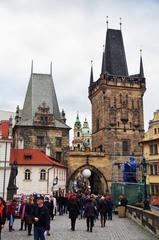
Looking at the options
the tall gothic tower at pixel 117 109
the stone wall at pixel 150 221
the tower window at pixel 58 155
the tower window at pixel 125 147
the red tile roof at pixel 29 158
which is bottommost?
the stone wall at pixel 150 221

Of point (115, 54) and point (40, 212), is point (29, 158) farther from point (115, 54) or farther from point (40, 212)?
point (40, 212)

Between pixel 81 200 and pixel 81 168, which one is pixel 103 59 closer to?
pixel 81 168

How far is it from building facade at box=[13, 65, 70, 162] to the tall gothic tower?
255 inches

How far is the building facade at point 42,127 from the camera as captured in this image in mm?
49656

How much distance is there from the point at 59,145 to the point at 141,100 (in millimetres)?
16273

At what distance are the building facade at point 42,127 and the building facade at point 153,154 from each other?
13.8 meters

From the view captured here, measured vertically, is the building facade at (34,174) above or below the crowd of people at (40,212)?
above

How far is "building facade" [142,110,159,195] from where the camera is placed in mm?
39647

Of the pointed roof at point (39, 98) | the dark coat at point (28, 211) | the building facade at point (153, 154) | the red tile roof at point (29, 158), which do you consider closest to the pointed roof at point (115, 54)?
the pointed roof at point (39, 98)

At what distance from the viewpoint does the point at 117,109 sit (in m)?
54.8

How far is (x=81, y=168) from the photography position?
5175cm

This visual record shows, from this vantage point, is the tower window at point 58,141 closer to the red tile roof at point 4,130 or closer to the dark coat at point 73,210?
the red tile roof at point 4,130

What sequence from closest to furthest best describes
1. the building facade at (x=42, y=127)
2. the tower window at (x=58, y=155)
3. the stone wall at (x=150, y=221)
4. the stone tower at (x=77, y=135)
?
the stone wall at (x=150, y=221) < the building facade at (x=42, y=127) < the tower window at (x=58, y=155) < the stone tower at (x=77, y=135)

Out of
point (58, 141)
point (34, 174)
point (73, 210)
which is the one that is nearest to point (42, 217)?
point (73, 210)
